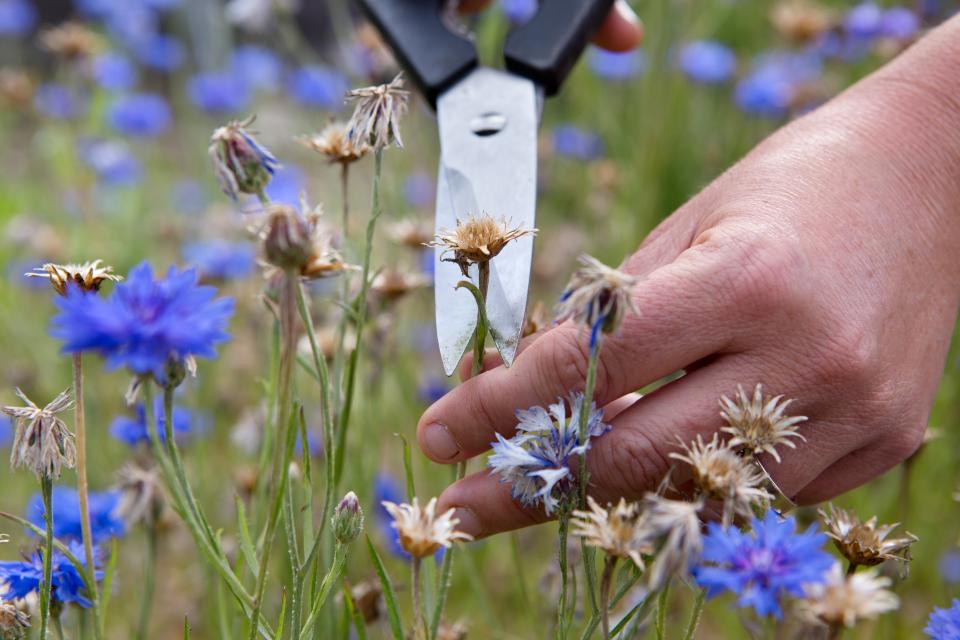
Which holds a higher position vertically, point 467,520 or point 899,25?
point 899,25

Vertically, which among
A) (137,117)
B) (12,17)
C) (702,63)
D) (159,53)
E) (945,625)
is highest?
(12,17)

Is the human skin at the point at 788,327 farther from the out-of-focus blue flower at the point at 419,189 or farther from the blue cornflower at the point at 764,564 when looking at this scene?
the out-of-focus blue flower at the point at 419,189

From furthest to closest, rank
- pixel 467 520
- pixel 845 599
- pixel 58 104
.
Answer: pixel 58 104 < pixel 467 520 < pixel 845 599

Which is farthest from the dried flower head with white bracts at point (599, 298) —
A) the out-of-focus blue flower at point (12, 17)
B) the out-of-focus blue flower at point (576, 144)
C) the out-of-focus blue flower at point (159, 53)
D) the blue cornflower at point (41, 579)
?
the out-of-focus blue flower at point (12, 17)

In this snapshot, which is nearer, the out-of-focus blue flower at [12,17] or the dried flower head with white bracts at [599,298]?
the dried flower head with white bracts at [599,298]

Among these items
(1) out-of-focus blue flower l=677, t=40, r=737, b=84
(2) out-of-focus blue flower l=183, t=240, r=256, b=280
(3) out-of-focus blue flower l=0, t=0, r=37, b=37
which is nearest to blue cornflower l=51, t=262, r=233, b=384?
(2) out-of-focus blue flower l=183, t=240, r=256, b=280

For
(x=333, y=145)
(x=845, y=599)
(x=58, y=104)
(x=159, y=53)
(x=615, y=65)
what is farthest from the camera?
(x=159, y=53)

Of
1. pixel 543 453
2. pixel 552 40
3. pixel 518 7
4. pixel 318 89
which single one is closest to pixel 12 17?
pixel 318 89

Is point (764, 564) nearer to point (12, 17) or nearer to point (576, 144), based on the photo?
point (576, 144)
